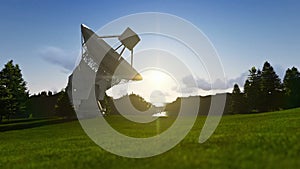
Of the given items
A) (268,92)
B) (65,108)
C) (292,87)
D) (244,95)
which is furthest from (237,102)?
(65,108)

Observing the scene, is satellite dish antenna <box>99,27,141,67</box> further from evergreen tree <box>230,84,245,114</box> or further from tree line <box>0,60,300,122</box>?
evergreen tree <box>230,84,245,114</box>

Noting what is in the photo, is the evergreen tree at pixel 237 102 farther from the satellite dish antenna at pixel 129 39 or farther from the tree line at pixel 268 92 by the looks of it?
the satellite dish antenna at pixel 129 39

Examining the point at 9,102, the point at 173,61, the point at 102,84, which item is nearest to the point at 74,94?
the point at 102,84

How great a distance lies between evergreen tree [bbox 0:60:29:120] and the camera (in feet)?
279

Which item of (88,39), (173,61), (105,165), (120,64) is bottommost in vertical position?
(105,165)

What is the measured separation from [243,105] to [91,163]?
335 ft

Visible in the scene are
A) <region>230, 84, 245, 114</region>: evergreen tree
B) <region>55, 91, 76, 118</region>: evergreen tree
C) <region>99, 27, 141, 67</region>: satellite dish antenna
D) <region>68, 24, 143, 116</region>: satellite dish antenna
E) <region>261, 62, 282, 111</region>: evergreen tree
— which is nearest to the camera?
<region>99, 27, 141, 67</region>: satellite dish antenna

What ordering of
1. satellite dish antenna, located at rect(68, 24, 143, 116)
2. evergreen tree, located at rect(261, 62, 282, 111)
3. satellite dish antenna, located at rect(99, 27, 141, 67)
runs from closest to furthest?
satellite dish antenna, located at rect(99, 27, 141, 67) → satellite dish antenna, located at rect(68, 24, 143, 116) → evergreen tree, located at rect(261, 62, 282, 111)

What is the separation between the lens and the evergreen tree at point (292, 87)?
345ft

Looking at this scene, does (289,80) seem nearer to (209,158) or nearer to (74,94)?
(74,94)

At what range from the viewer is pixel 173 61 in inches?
1035

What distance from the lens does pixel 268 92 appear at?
10462cm

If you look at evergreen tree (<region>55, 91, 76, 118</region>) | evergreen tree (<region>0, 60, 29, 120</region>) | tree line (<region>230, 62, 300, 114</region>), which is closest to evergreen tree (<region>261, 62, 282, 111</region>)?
tree line (<region>230, 62, 300, 114</region>)

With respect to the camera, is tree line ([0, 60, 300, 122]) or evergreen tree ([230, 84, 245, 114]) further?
evergreen tree ([230, 84, 245, 114])
